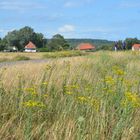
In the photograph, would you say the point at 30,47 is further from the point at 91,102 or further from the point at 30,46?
the point at 91,102

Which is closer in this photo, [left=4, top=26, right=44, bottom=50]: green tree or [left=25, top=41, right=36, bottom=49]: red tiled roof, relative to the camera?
[left=25, top=41, right=36, bottom=49]: red tiled roof

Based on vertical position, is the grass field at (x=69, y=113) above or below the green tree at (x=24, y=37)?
above

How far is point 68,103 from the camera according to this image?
5918 mm

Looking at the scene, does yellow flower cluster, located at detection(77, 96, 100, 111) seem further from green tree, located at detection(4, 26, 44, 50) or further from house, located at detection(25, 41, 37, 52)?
green tree, located at detection(4, 26, 44, 50)

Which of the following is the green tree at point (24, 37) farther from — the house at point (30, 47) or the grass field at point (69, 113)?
the grass field at point (69, 113)

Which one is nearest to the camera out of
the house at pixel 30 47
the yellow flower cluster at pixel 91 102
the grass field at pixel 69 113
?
the grass field at pixel 69 113

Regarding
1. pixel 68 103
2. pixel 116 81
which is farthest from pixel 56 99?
pixel 116 81

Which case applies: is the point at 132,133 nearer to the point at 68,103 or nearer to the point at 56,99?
the point at 68,103

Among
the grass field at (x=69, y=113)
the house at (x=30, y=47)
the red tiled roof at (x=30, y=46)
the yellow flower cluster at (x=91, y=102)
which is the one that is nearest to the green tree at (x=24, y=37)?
the red tiled roof at (x=30, y=46)

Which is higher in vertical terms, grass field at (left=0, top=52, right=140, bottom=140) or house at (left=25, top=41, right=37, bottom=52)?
grass field at (left=0, top=52, right=140, bottom=140)

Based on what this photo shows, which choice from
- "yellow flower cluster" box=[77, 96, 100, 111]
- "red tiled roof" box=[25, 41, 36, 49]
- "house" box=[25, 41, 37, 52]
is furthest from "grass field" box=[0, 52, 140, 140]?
"red tiled roof" box=[25, 41, 36, 49]

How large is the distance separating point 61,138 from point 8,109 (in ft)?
4.00

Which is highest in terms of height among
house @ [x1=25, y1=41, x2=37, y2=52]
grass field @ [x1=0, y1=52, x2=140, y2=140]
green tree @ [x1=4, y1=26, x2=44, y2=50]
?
grass field @ [x1=0, y1=52, x2=140, y2=140]

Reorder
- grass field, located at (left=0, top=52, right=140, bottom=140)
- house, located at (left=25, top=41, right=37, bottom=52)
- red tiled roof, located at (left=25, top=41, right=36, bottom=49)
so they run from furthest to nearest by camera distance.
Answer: red tiled roof, located at (left=25, top=41, right=36, bottom=49), house, located at (left=25, top=41, right=37, bottom=52), grass field, located at (left=0, top=52, right=140, bottom=140)
